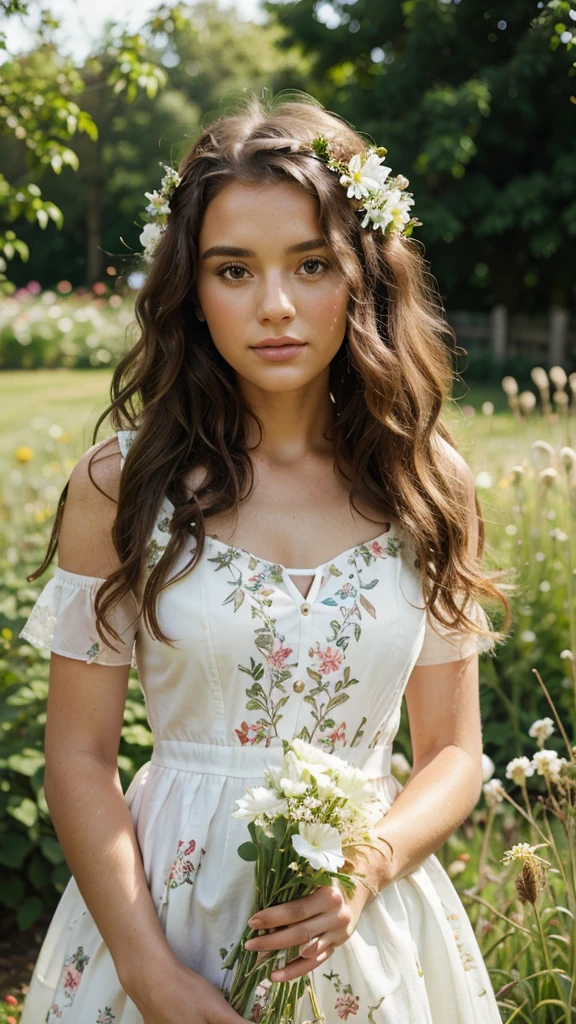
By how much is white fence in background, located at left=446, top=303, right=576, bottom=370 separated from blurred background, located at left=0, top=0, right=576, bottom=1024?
0.05 meters

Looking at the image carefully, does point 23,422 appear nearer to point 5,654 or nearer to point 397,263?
point 5,654

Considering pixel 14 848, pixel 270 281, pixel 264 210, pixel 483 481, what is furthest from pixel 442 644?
pixel 483 481

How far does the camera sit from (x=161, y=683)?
1724 mm

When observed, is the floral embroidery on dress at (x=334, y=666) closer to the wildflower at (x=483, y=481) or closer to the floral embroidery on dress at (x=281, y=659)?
the floral embroidery on dress at (x=281, y=659)

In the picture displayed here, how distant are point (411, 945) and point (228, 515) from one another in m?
0.78

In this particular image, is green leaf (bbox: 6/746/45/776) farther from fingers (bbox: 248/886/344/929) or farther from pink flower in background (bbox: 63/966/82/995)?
fingers (bbox: 248/886/344/929)

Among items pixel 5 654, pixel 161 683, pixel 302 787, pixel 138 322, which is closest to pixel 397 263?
pixel 138 322

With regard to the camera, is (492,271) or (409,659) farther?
(492,271)

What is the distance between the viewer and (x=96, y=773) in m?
1.65

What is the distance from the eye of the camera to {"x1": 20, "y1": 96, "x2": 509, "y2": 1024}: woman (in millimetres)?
1652

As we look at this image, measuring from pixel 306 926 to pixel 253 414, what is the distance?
90cm

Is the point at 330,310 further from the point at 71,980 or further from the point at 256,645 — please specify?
the point at 71,980

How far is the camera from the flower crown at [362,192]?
1.77m

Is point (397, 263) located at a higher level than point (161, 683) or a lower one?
higher
